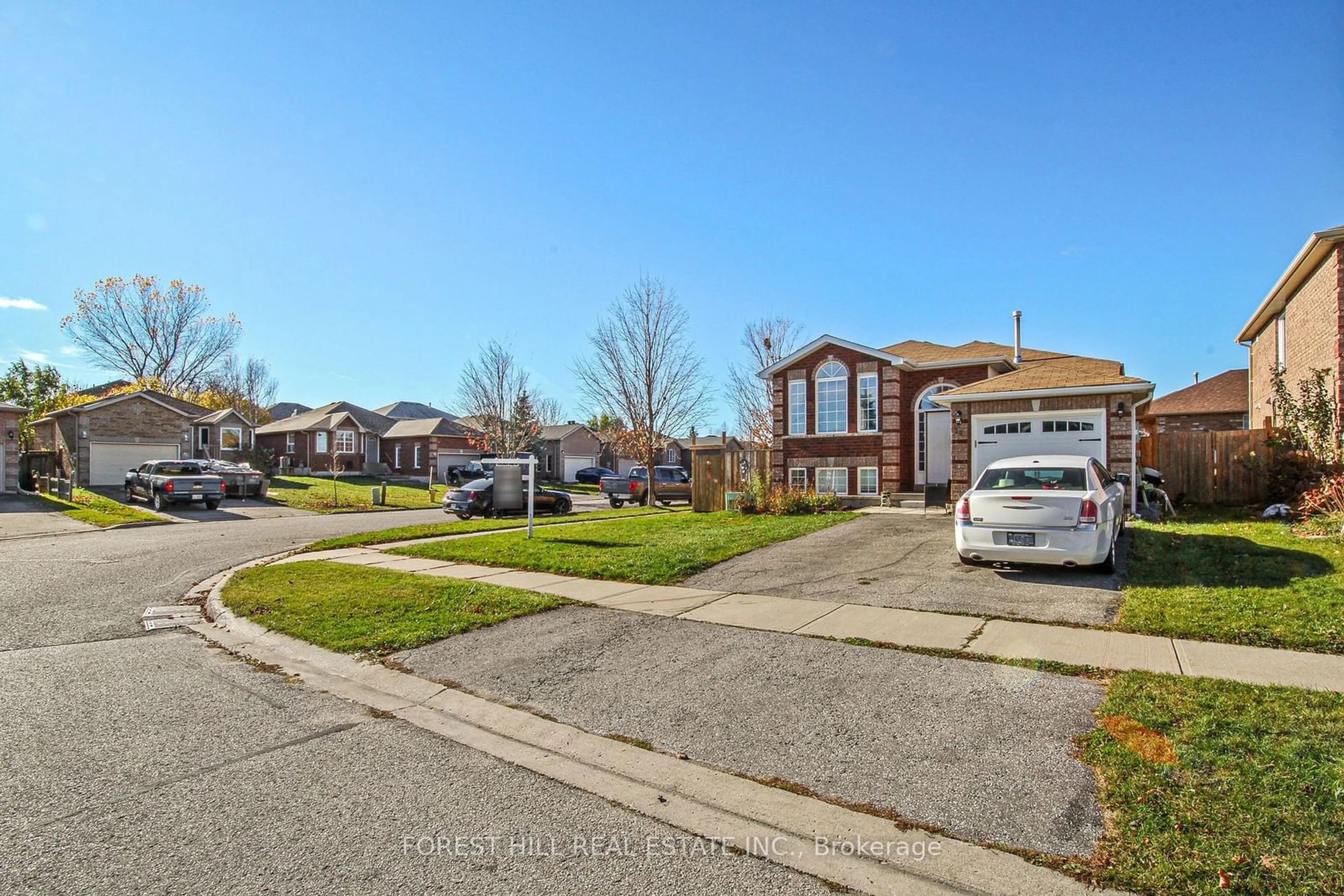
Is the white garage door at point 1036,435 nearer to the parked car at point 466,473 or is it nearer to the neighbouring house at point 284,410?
the parked car at point 466,473

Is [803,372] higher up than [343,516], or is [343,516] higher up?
[803,372]

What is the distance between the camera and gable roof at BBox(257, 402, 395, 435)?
4922 cm

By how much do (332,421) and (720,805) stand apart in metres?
51.7

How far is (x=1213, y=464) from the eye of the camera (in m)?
16.6

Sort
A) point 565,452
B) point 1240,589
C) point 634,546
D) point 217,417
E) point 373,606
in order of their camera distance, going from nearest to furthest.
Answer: point 1240,589 → point 373,606 → point 634,546 → point 217,417 → point 565,452

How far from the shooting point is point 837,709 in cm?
481

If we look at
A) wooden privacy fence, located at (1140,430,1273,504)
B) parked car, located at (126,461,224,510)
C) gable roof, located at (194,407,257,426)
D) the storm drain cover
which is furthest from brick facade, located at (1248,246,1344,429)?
gable roof, located at (194,407,257,426)

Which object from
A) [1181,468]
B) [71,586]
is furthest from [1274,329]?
[71,586]

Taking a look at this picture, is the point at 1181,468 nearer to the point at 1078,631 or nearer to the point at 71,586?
the point at 1078,631

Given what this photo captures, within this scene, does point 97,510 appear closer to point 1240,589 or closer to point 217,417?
point 217,417

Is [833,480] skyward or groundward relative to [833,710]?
skyward

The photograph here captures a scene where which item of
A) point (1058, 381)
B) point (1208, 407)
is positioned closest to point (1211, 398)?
point (1208, 407)

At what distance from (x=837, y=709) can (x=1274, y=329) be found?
70.2 ft

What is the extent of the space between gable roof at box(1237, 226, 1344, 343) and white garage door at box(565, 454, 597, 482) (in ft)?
142
